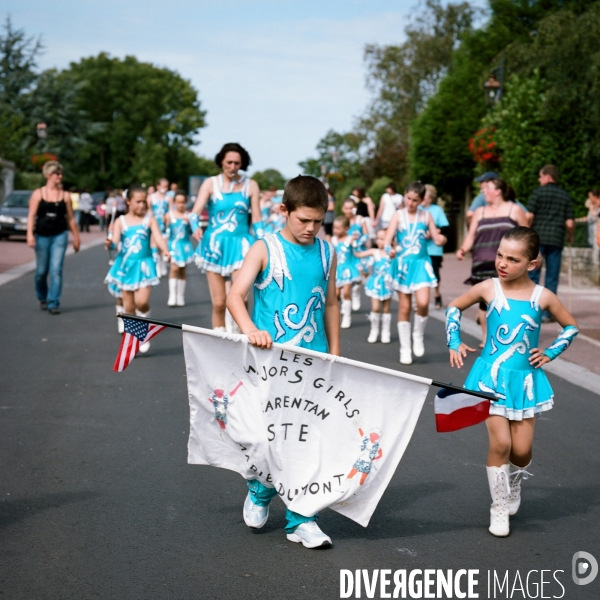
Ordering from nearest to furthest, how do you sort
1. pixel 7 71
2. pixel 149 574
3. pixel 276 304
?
Result: pixel 149 574
pixel 276 304
pixel 7 71

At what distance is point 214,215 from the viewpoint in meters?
9.93

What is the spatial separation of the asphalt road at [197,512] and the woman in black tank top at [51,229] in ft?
17.1

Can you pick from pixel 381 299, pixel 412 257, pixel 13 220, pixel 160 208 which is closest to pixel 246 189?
pixel 412 257

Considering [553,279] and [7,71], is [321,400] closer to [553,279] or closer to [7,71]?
[553,279]

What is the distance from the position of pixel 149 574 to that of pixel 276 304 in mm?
1330

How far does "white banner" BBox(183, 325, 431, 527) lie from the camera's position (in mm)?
4387

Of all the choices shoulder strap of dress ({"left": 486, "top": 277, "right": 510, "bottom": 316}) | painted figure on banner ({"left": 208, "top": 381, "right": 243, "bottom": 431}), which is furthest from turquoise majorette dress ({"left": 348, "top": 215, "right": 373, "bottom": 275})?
painted figure on banner ({"left": 208, "top": 381, "right": 243, "bottom": 431})

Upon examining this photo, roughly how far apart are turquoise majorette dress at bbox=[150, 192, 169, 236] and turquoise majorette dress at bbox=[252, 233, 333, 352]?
14.3 metres

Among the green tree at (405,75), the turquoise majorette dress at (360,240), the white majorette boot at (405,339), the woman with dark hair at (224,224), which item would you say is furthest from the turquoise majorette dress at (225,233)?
the green tree at (405,75)

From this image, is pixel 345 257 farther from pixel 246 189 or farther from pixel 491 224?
pixel 246 189

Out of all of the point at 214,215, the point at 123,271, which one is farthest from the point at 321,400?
the point at 123,271

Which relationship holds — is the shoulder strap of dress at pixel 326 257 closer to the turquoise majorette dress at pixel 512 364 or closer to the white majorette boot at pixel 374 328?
the turquoise majorette dress at pixel 512 364

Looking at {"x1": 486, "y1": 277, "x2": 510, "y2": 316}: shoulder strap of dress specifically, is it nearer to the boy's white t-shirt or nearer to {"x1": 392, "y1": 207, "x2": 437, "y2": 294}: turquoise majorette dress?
{"x1": 392, "y1": 207, "x2": 437, "y2": 294}: turquoise majorette dress

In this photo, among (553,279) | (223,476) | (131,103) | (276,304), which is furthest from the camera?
(131,103)
